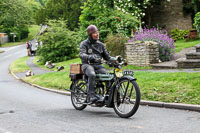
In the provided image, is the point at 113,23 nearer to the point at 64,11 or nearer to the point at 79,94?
the point at 79,94

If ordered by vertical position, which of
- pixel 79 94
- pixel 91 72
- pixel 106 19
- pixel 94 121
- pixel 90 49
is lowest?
pixel 94 121

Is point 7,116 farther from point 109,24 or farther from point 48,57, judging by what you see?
point 48,57

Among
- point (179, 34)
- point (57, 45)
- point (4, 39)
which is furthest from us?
point (4, 39)

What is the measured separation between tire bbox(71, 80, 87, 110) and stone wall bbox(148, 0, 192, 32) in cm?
2695

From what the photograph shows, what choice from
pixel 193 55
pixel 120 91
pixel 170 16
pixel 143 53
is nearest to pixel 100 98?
pixel 120 91

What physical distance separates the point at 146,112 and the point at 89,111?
1.38 m

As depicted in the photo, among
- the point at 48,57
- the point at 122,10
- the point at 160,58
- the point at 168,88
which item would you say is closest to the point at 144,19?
the point at 122,10

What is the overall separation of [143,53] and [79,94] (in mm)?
9882

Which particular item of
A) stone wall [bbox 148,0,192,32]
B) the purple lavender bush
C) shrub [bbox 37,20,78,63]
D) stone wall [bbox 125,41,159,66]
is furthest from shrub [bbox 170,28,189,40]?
stone wall [bbox 125,41,159,66]

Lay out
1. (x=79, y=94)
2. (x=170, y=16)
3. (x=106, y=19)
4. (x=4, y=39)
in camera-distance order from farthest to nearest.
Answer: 1. (x=4, y=39)
2. (x=170, y=16)
3. (x=106, y=19)
4. (x=79, y=94)

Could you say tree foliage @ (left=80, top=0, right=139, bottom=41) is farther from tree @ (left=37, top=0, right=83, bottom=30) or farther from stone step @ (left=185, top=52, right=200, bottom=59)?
tree @ (left=37, top=0, right=83, bottom=30)

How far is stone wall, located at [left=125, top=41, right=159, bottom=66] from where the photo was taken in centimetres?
1720

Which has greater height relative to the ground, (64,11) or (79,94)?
(64,11)

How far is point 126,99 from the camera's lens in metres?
6.71
